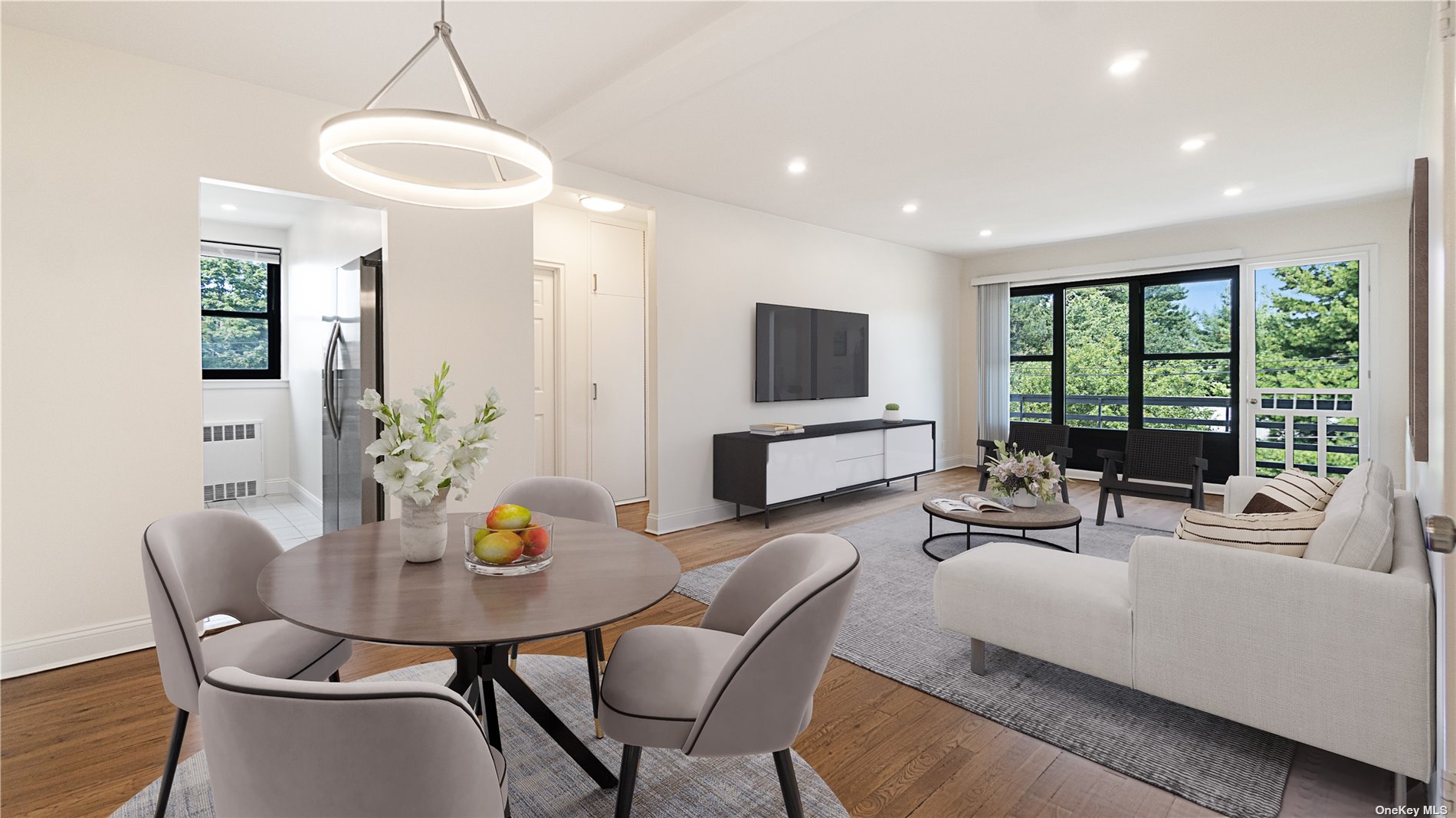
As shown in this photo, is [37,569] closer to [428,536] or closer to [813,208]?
[428,536]

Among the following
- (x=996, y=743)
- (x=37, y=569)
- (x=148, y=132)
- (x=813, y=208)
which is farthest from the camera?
(x=813, y=208)

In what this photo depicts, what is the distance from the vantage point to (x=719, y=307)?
5.09 m

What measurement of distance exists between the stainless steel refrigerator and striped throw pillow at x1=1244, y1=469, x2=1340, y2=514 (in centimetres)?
402

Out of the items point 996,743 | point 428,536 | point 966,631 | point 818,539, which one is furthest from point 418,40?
point 996,743

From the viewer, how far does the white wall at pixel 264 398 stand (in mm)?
5719

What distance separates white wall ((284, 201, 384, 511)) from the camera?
4.32 meters

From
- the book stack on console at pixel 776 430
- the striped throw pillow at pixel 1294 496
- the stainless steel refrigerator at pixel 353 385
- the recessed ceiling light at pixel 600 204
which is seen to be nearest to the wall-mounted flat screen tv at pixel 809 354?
the book stack on console at pixel 776 430

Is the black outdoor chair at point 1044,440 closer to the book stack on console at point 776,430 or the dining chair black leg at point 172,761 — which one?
the book stack on console at point 776,430

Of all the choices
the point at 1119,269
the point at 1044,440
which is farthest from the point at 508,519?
the point at 1119,269

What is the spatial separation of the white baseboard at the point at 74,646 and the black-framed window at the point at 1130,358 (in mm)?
7379

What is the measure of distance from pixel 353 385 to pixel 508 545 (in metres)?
2.84

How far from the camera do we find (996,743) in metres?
2.05

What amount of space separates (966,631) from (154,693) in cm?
303

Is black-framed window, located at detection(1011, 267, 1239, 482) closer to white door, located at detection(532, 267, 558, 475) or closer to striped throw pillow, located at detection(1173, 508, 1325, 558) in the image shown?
striped throw pillow, located at detection(1173, 508, 1325, 558)
